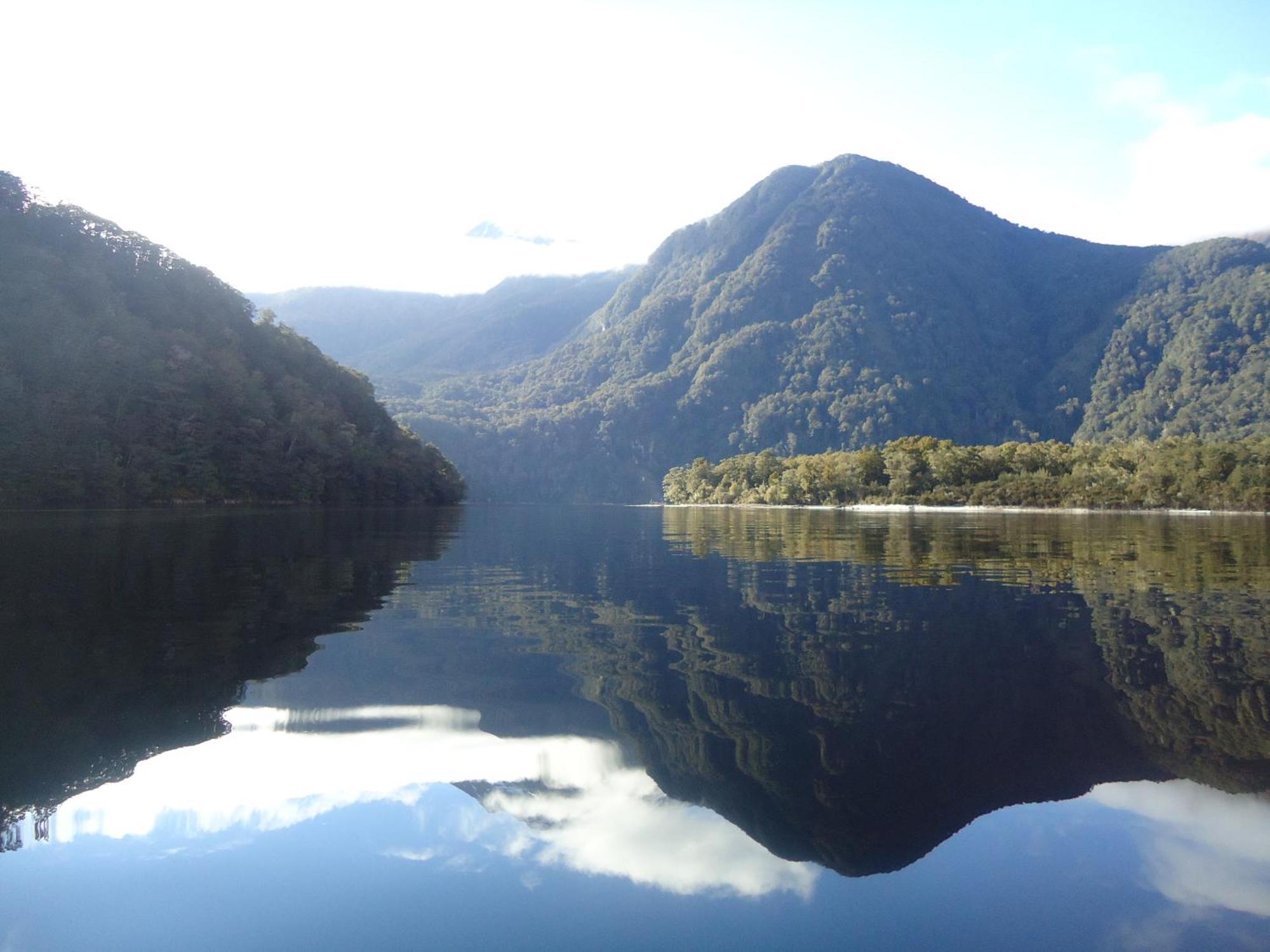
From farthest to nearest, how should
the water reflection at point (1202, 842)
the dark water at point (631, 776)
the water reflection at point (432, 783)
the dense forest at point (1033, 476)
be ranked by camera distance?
1. the dense forest at point (1033, 476)
2. the water reflection at point (432, 783)
3. the water reflection at point (1202, 842)
4. the dark water at point (631, 776)

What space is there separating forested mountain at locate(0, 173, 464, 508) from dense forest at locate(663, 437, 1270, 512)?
7459 cm

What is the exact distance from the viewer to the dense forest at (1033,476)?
96125 mm

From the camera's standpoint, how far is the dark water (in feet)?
19.6

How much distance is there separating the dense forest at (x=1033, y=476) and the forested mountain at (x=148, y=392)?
74594 mm

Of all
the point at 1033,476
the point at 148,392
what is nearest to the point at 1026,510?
the point at 1033,476

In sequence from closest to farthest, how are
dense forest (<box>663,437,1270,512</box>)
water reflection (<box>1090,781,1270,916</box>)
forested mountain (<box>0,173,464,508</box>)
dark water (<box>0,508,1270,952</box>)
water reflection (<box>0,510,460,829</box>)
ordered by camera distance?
dark water (<box>0,508,1270,952</box>) < water reflection (<box>1090,781,1270,916</box>) < water reflection (<box>0,510,460,829</box>) < forested mountain (<box>0,173,464,508</box>) < dense forest (<box>663,437,1270,512</box>)

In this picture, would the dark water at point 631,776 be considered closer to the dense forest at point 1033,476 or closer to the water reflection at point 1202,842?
the water reflection at point 1202,842

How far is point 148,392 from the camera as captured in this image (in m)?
83.8

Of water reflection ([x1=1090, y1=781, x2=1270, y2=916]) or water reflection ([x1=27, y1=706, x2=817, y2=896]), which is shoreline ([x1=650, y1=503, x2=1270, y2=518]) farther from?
water reflection ([x1=27, y1=706, x2=817, y2=896])

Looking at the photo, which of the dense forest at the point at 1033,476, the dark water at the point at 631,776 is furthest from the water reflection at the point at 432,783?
the dense forest at the point at 1033,476

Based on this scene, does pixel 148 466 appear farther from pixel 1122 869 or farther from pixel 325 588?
pixel 1122 869

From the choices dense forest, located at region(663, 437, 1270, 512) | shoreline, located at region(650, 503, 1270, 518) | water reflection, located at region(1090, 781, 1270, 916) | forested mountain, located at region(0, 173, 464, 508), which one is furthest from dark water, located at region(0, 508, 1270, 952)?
dense forest, located at region(663, 437, 1270, 512)

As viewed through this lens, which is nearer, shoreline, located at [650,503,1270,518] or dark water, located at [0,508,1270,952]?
dark water, located at [0,508,1270,952]

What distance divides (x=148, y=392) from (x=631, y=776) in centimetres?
9051
